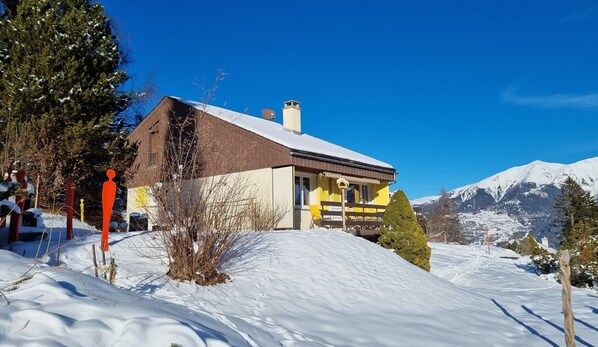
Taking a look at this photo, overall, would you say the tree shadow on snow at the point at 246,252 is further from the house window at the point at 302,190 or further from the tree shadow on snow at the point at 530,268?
the tree shadow on snow at the point at 530,268

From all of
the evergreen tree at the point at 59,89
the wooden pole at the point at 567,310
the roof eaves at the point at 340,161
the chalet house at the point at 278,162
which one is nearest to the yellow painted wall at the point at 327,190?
the chalet house at the point at 278,162

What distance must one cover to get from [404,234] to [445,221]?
3593 centimetres

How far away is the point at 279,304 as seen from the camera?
714 centimetres

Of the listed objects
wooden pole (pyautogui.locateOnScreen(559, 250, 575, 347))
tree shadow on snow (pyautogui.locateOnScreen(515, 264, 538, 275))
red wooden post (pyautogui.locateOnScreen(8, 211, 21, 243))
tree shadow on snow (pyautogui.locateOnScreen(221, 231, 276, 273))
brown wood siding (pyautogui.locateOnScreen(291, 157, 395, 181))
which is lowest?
tree shadow on snow (pyautogui.locateOnScreen(515, 264, 538, 275))

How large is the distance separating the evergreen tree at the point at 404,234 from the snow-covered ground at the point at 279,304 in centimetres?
240

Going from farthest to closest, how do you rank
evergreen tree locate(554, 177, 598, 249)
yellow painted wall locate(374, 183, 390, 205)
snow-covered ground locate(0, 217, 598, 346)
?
evergreen tree locate(554, 177, 598, 249) < yellow painted wall locate(374, 183, 390, 205) < snow-covered ground locate(0, 217, 598, 346)

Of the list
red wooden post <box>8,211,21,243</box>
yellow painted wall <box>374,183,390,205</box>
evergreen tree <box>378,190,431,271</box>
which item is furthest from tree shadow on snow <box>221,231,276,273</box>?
yellow painted wall <box>374,183,390,205</box>

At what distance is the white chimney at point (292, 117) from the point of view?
2370 centimetres

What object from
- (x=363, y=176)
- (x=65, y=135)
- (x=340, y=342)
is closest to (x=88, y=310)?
(x=340, y=342)

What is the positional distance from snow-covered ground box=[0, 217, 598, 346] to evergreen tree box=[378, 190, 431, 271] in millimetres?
2399

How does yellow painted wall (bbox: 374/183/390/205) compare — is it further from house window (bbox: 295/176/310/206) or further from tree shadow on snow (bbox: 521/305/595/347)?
tree shadow on snow (bbox: 521/305/595/347)

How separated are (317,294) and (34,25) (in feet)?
40.8

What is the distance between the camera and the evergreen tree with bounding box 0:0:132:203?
46.4 ft

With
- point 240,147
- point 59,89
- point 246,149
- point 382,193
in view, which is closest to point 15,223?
point 59,89
